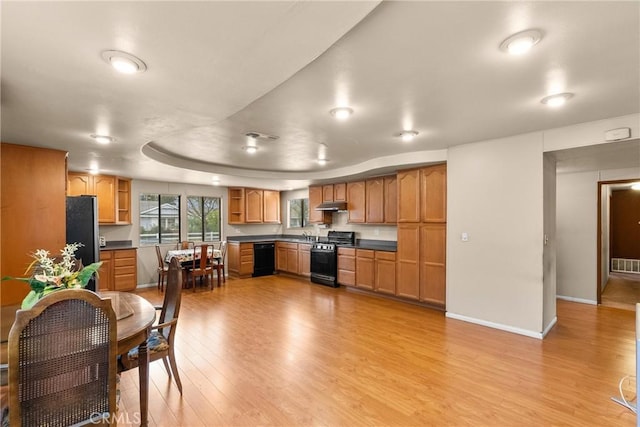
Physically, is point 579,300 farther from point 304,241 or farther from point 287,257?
point 287,257

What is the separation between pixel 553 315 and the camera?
13.5ft

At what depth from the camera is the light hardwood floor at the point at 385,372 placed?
2197 mm

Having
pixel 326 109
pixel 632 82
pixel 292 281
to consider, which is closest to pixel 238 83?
pixel 326 109

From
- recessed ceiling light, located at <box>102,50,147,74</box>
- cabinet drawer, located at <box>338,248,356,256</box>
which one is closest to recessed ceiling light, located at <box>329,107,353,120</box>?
recessed ceiling light, located at <box>102,50,147,74</box>

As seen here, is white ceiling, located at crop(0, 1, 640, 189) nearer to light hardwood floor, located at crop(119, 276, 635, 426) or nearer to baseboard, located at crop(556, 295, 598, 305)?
light hardwood floor, located at crop(119, 276, 635, 426)

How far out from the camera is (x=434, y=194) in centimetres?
467

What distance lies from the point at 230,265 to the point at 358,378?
226 inches

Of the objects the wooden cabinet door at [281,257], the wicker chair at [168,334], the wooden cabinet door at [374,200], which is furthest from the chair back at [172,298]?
the wooden cabinet door at [281,257]

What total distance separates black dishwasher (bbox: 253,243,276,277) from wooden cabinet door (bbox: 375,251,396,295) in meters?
3.32

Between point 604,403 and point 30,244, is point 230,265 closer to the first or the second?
point 30,244

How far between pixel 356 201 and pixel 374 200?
497 mm

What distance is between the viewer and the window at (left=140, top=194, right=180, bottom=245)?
22.1ft

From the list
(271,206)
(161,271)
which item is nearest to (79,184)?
(161,271)

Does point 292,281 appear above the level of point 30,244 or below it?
below
